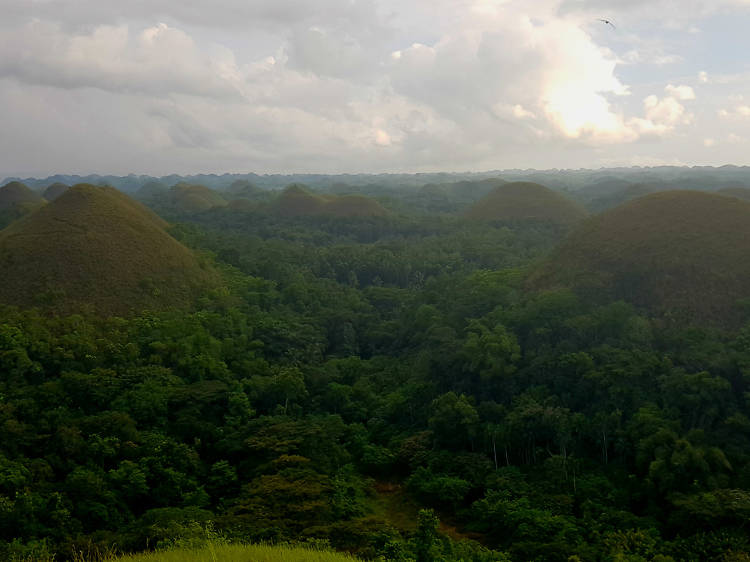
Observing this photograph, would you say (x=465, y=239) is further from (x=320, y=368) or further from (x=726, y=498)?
(x=726, y=498)

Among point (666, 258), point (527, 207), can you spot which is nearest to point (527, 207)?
point (527, 207)

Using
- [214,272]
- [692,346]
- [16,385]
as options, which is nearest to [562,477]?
[692,346]

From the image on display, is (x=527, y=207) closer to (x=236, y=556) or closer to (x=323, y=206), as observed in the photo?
(x=323, y=206)

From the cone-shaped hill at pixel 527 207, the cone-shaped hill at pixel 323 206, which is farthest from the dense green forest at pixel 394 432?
the cone-shaped hill at pixel 323 206

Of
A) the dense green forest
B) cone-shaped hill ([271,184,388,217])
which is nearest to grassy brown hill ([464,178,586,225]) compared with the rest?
cone-shaped hill ([271,184,388,217])

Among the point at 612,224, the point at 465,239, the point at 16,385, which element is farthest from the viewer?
the point at 465,239

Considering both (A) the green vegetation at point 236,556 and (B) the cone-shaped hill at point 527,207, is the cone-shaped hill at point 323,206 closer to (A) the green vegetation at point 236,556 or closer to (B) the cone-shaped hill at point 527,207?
(B) the cone-shaped hill at point 527,207

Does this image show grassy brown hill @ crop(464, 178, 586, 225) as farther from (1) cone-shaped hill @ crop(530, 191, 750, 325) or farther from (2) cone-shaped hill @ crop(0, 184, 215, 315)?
(2) cone-shaped hill @ crop(0, 184, 215, 315)
